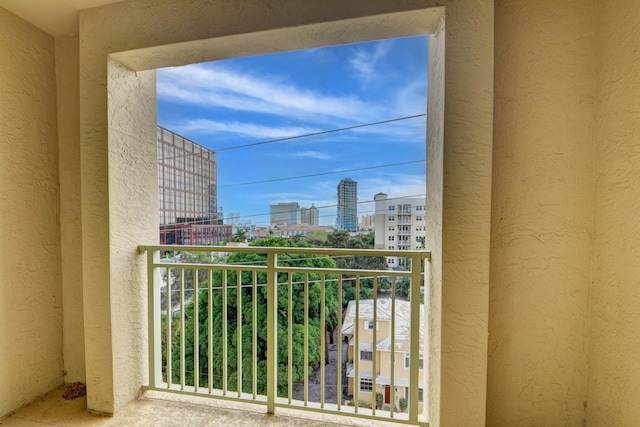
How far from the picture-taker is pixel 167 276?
1802mm

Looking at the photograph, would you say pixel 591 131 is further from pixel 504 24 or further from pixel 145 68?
pixel 145 68

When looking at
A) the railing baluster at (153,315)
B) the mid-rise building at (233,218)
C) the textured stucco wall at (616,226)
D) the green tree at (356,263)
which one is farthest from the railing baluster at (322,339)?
the textured stucco wall at (616,226)

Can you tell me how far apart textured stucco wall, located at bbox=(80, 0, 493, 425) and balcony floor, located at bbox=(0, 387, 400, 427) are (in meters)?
0.10

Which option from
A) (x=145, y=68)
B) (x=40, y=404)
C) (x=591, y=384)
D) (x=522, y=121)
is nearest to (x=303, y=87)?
(x=145, y=68)

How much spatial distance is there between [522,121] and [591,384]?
4.32 feet

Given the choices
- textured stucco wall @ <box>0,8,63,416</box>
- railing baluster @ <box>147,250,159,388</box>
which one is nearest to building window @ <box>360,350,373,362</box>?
railing baluster @ <box>147,250,159,388</box>

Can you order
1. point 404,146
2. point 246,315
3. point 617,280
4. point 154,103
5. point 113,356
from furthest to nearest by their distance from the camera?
point 246,315, point 154,103, point 404,146, point 113,356, point 617,280

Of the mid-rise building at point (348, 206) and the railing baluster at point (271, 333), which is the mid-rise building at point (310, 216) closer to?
the mid-rise building at point (348, 206)

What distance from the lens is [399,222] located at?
1718 mm

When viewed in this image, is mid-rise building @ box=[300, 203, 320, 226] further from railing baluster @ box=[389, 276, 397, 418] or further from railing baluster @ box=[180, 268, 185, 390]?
railing baluster @ box=[180, 268, 185, 390]

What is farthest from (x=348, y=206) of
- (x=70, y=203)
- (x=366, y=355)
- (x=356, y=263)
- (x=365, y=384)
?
(x=70, y=203)

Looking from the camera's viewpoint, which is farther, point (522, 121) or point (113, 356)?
point (113, 356)

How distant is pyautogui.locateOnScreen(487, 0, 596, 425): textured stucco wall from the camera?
1.27 metres

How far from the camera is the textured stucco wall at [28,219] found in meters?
1.60
